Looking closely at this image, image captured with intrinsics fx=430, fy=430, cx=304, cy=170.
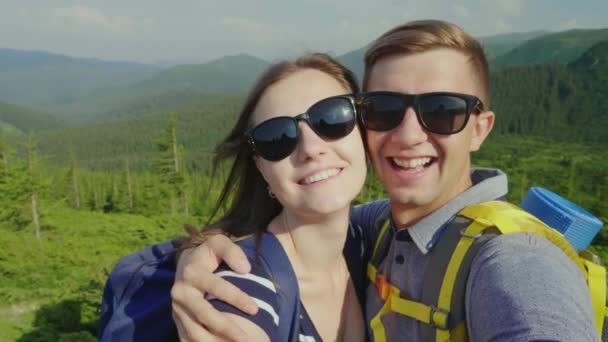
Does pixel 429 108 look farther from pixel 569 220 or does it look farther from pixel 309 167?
pixel 569 220

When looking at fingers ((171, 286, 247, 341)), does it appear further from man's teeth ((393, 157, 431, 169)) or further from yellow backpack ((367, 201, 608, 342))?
man's teeth ((393, 157, 431, 169))

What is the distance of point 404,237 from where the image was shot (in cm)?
255

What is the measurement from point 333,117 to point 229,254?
0.97m

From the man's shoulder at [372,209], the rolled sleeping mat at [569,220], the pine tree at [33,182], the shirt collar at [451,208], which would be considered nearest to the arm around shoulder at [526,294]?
the shirt collar at [451,208]

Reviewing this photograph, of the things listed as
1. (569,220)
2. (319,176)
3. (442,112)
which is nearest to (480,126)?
(442,112)

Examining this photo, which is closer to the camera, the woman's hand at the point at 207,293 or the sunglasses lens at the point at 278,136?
the woman's hand at the point at 207,293

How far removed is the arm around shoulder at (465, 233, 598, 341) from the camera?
154 cm

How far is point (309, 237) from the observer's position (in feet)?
8.78

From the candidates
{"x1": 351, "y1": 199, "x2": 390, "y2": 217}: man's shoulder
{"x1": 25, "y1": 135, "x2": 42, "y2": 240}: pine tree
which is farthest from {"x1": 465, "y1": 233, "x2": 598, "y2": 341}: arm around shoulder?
{"x1": 25, "y1": 135, "x2": 42, "y2": 240}: pine tree

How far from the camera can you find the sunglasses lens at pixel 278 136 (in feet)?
8.05

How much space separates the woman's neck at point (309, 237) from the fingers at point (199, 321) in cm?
79

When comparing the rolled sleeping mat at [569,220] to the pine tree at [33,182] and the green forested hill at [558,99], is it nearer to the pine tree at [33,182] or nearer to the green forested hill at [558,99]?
the pine tree at [33,182]

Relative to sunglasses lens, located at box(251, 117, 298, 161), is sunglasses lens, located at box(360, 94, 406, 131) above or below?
above

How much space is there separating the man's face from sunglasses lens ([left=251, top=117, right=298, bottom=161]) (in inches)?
20.9
